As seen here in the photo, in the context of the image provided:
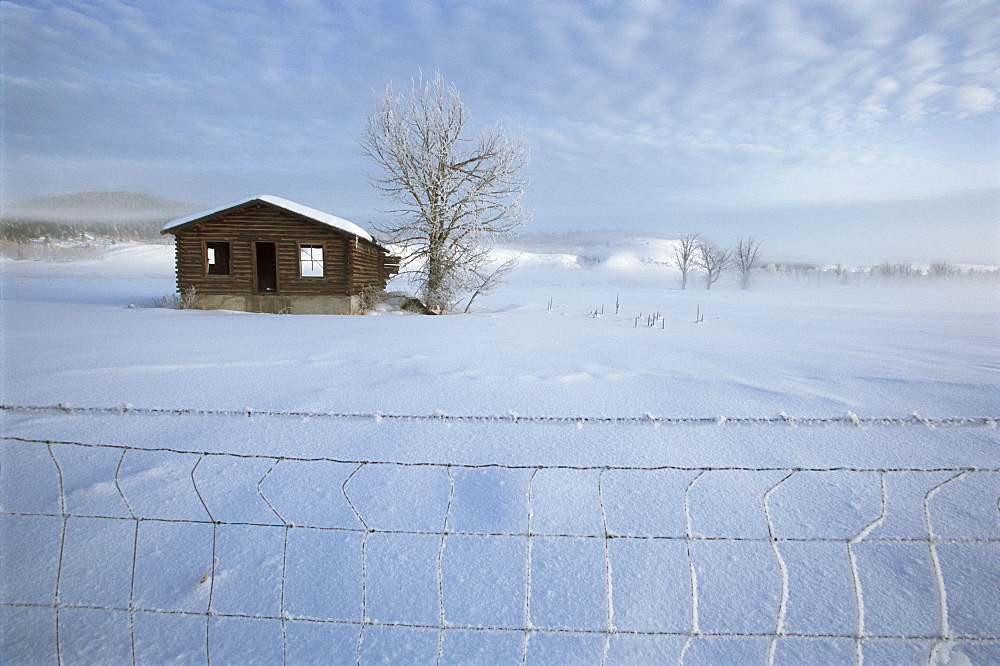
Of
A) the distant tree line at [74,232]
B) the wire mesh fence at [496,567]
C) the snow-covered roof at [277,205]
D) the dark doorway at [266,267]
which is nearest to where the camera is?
the wire mesh fence at [496,567]

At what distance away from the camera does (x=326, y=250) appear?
16641mm

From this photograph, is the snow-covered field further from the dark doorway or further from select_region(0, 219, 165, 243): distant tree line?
select_region(0, 219, 165, 243): distant tree line

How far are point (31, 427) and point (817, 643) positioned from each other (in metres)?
6.15

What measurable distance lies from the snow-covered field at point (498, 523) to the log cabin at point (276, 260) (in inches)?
454

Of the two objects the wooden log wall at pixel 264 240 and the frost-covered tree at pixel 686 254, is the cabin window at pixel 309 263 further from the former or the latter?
the frost-covered tree at pixel 686 254

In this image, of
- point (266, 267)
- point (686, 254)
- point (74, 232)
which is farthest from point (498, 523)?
point (74, 232)

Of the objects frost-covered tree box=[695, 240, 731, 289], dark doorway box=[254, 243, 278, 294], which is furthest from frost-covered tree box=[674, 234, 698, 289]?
dark doorway box=[254, 243, 278, 294]

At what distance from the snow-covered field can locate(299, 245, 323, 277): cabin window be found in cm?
1205

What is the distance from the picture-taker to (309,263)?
17.4 m

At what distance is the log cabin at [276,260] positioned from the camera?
637 inches

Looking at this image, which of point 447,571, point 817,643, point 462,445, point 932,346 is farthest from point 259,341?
point 932,346

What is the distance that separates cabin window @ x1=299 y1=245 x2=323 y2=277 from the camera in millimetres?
16856

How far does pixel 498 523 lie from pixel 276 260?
16461mm

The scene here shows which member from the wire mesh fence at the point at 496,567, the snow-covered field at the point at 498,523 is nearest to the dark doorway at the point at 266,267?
the snow-covered field at the point at 498,523
